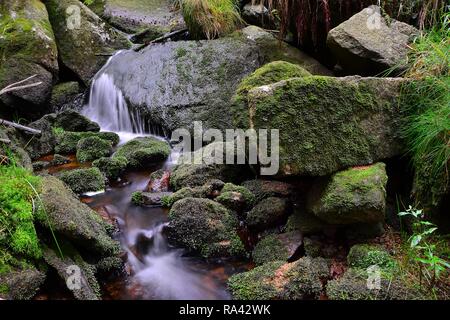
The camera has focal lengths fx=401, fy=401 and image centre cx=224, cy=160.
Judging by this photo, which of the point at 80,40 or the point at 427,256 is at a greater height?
the point at 80,40

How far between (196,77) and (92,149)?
6.49ft

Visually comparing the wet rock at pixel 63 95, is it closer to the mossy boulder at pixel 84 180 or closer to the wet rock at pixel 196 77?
the wet rock at pixel 196 77

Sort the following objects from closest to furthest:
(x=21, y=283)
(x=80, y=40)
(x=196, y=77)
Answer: (x=21, y=283) < (x=196, y=77) < (x=80, y=40)

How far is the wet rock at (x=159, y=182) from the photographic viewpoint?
4746 millimetres

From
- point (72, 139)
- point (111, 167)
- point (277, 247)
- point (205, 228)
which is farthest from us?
point (72, 139)

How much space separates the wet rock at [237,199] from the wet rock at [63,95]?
15.9 ft

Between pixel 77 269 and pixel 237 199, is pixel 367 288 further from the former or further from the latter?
pixel 77 269

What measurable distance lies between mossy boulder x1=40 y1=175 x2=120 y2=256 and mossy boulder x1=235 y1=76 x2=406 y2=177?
1.51 metres

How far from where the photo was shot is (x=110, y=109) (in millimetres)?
7168

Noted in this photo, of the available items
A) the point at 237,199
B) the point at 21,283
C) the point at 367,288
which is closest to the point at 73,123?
the point at 237,199

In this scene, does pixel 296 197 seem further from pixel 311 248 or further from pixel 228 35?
pixel 228 35

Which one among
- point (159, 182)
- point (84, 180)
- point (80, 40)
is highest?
point (80, 40)

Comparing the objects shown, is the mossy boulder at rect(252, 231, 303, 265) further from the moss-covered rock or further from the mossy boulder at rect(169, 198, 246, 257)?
the moss-covered rock

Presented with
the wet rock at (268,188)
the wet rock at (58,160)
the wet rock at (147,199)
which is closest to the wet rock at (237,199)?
the wet rock at (268,188)
